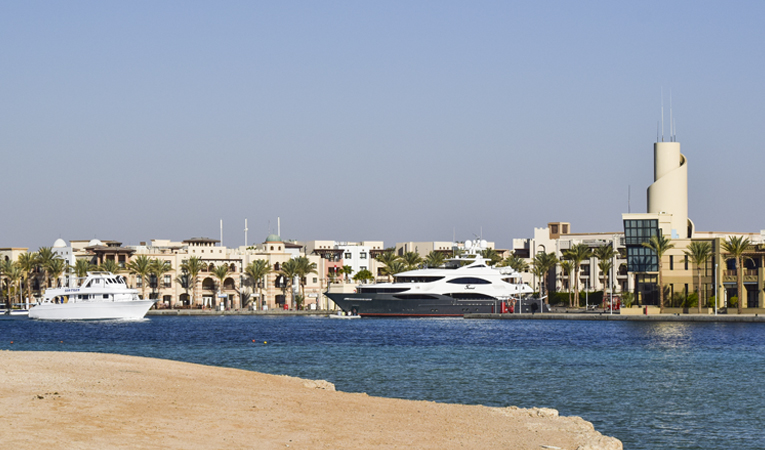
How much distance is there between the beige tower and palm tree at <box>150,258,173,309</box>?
2696 inches

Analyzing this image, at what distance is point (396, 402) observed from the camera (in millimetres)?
28047

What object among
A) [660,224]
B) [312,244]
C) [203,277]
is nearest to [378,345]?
[660,224]

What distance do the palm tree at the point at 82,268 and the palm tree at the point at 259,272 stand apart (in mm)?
22836

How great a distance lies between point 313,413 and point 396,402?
5.09 metres

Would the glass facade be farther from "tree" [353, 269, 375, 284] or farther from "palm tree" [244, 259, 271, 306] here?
"palm tree" [244, 259, 271, 306]

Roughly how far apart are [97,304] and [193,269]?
3158 centimetres

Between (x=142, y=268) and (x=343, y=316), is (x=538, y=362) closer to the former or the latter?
(x=343, y=316)

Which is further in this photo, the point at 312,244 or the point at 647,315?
the point at 312,244

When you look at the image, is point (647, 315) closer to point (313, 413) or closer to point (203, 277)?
point (203, 277)

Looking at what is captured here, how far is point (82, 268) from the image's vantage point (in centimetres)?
13862

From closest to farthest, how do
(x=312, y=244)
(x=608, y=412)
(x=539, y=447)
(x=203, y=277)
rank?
1. (x=539, y=447)
2. (x=608, y=412)
3. (x=203, y=277)
4. (x=312, y=244)

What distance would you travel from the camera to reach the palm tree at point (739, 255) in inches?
3762

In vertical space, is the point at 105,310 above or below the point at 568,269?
below

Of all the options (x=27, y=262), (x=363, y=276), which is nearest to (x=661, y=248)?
(x=363, y=276)
